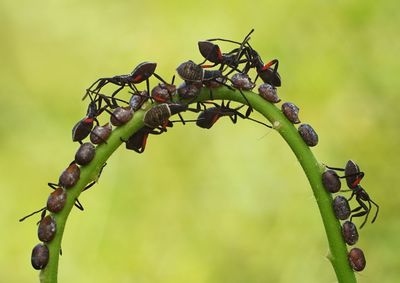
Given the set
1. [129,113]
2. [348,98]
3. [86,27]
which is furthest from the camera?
[86,27]

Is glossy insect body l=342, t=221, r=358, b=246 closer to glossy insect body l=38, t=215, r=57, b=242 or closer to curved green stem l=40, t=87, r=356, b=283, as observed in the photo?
curved green stem l=40, t=87, r=356, b=283

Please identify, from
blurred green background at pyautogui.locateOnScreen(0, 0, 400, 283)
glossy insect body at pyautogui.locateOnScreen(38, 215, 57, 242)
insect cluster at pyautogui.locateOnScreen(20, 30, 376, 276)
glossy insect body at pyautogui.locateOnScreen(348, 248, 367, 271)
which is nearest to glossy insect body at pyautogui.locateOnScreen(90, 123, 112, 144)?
insect cluster at pyautogui.locateOnScreen(20, 30, 376, 276)

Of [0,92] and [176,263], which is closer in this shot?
[176,263]

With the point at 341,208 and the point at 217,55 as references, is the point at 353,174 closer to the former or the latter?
the point at 341,208

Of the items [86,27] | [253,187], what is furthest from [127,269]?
[86,27]

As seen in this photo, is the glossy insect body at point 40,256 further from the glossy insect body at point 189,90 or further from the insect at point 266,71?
the insect at point 266,71

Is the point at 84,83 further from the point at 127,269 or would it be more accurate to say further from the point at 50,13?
the point at 127,269

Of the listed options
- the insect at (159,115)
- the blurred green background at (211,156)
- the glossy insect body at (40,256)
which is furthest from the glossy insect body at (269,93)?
the blurred green background at (211,156)
